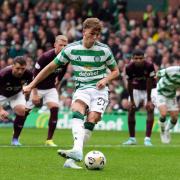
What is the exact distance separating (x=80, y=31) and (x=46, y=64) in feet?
46.2

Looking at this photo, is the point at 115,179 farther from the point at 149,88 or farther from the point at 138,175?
the point at 149,88

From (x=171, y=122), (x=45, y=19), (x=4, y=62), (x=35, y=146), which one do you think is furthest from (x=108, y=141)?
(x=45, y=19)

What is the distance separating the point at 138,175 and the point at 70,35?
63.3ft

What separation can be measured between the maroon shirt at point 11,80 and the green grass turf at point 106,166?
1.21 m

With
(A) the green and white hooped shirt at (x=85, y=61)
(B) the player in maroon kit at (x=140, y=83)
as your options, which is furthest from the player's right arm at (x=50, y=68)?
(B) the player in maroon kit at (x=140, y=83)

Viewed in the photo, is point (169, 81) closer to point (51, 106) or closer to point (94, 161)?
A: point (51, 106)

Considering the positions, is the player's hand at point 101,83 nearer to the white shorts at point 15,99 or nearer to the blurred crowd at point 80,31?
the white shorts at point 15,99

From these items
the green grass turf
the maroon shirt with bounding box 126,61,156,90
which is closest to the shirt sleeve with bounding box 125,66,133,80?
the maroon shirt with bounding box 126,61,156,90

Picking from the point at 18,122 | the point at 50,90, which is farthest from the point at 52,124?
the point at 50,90

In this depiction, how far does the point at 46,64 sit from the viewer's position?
17156 mm

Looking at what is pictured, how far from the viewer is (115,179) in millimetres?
10961

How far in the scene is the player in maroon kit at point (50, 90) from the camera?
16969 millimetres

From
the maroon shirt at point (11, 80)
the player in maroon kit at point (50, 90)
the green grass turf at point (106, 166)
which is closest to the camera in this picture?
the green grass turf at point (106, 166)

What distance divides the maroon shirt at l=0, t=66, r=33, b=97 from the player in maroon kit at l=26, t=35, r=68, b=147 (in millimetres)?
330
